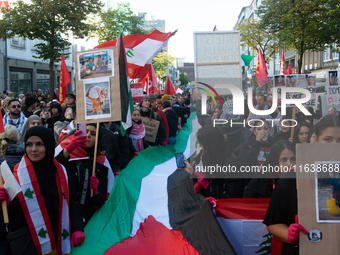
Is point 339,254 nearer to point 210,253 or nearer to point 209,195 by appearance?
point 210,253

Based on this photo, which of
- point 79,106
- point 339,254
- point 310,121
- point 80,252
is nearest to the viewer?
point 339,254

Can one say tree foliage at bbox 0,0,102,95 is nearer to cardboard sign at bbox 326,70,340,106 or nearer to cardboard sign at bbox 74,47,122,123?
cardboard sign at bbox 74,47,122,123

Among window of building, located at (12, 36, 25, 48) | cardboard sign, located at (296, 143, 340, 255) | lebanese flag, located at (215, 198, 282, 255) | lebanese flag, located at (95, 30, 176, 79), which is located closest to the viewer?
cardboard sign, located at (296, 143, 340, 255)

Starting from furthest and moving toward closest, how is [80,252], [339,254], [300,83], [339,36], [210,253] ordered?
1. [339,36]
2. [300,83]
3. [80,252]
4. [210,253]
5. [339,254]

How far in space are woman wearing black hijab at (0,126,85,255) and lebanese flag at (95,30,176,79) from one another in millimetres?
6935

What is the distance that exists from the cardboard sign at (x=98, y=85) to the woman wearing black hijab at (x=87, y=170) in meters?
0.31

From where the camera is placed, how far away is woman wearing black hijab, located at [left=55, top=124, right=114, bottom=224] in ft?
11.7

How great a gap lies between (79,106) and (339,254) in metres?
3.08

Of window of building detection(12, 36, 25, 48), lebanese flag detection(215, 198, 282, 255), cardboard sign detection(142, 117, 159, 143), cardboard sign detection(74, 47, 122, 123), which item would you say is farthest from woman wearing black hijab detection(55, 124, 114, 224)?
window of building detection(12, 36, 25, 48)

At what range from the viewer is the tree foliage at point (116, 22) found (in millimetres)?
29844

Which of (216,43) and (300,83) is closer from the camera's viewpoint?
(216,43)

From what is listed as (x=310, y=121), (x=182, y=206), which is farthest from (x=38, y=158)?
(x=310, y=121)

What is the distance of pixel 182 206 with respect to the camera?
14.5 feet

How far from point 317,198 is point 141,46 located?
833 cm
